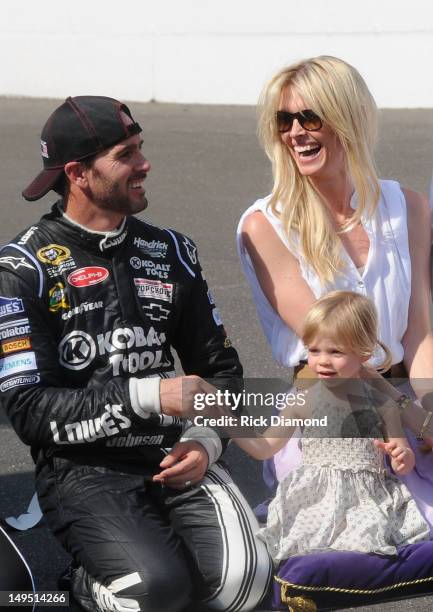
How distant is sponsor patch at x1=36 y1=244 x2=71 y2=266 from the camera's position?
359cm

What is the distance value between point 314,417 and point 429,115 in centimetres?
837

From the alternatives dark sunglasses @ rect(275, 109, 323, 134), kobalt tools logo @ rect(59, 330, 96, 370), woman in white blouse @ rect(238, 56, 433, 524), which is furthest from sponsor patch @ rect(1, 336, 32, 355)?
dark sunglasses @ rect(275, 109, 323, 134)

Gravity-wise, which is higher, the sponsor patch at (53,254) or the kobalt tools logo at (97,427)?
the sponsor patch at (53,254)

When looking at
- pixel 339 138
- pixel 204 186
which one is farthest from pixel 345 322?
pixel 204 186

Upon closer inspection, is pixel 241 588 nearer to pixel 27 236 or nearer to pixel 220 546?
pixel 220 546

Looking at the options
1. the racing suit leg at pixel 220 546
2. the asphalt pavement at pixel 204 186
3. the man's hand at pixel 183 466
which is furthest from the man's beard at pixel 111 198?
the asphalt pavement at pixel 204 186

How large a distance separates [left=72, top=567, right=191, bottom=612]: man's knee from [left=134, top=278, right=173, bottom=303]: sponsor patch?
85cm

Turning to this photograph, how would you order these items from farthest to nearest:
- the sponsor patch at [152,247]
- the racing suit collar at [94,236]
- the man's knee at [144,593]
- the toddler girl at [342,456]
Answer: the sponsor patch at [152,247], the racing suit collar at [94,236], the toddler girl at [342,456], the man's knee at [144,593]

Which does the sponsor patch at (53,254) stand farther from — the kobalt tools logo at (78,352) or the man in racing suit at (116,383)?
the kobalt tools logo at (78,352)

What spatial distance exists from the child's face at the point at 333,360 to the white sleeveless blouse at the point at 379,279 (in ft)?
0.89

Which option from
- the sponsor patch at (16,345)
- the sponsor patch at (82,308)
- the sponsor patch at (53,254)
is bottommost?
the sponsor patch at (16,345)

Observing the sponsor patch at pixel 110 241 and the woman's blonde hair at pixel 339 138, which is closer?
the sponsor patch at pixel 110 241

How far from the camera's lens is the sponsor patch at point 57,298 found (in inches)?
140

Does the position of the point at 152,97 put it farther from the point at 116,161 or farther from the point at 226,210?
the point at 116,161
